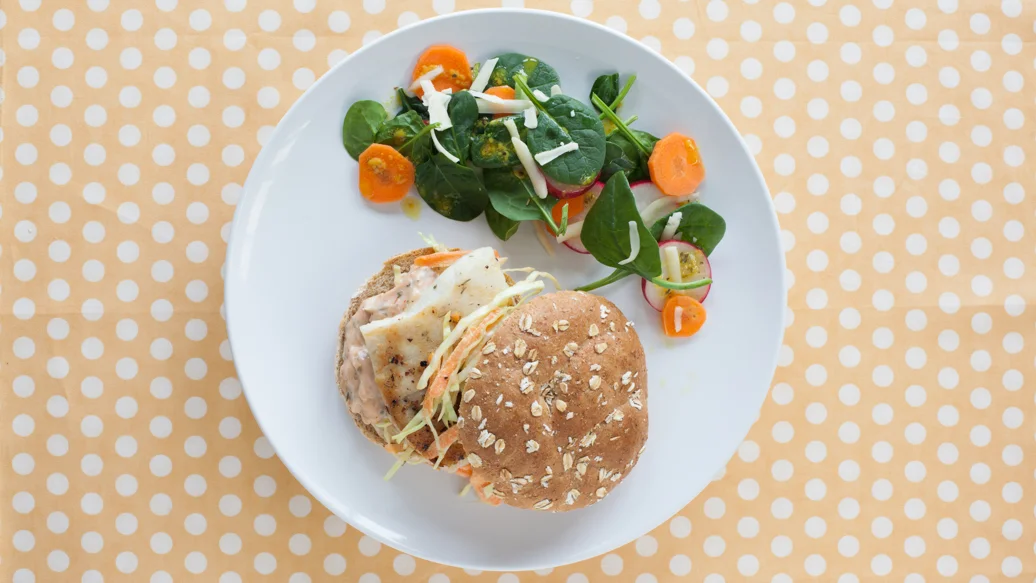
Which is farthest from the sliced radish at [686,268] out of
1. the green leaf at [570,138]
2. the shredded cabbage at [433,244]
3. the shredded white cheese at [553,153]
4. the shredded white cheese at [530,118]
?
the shredded cabbage at [433,244]

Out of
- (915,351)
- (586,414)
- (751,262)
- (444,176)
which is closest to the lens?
(586,414)

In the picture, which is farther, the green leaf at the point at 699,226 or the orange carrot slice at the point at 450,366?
the green leaf at the point at 699,226

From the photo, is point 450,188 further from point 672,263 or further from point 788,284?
point 788,284

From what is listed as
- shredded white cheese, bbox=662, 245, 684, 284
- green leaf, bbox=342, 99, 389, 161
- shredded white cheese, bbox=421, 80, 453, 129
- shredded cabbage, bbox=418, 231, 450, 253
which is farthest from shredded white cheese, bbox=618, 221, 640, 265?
green leaf, bbox=342, 99, 389, 161

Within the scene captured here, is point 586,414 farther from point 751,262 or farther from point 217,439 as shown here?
point 217,439

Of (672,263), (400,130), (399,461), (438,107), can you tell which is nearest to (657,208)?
(672,263)

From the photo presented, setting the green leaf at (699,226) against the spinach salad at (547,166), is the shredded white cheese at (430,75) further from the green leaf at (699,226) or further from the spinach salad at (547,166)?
the green leaf at (699,226)

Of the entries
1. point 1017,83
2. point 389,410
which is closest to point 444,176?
point 389,410
